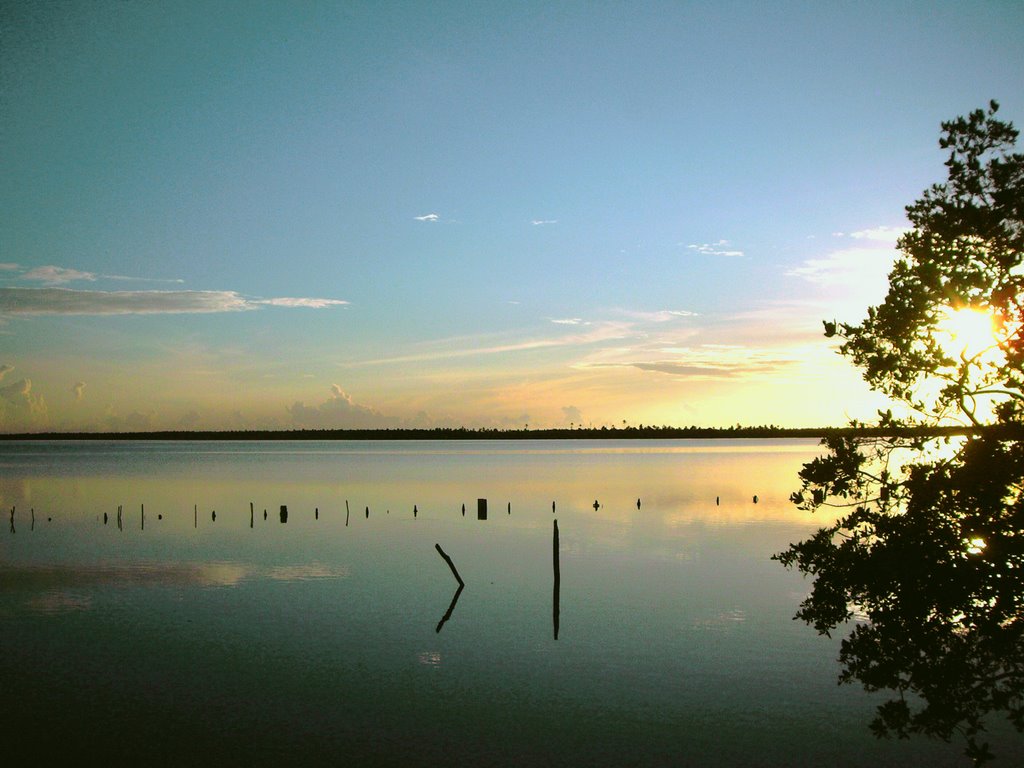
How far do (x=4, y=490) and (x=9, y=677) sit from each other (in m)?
77.8

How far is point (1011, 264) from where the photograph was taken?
63.0 ft

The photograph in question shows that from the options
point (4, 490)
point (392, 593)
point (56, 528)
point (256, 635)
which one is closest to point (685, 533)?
point (392, 593)

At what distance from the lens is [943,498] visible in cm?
1761

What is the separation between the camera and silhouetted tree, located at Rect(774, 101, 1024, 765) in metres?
17.3

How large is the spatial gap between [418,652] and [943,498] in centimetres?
1512

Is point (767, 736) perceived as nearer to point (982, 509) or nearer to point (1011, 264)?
A: point (982, 509)

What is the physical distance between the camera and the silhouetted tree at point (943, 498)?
17.3m

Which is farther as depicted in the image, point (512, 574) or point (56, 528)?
point (56, 528)

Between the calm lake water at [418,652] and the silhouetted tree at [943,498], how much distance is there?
139 cm

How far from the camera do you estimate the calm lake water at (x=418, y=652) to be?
1759 centimetres

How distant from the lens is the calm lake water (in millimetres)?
17594

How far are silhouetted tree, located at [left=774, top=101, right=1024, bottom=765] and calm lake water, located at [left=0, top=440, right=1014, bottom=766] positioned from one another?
1.39 metres

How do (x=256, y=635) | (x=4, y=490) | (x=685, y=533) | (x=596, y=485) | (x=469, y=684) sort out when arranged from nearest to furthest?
(x=469, y=684) < (x=256, y=635) < (x=685, y=533) < (x=4, y=490) < (x=596, y=485)

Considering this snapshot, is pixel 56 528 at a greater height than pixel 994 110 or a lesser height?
lesser
